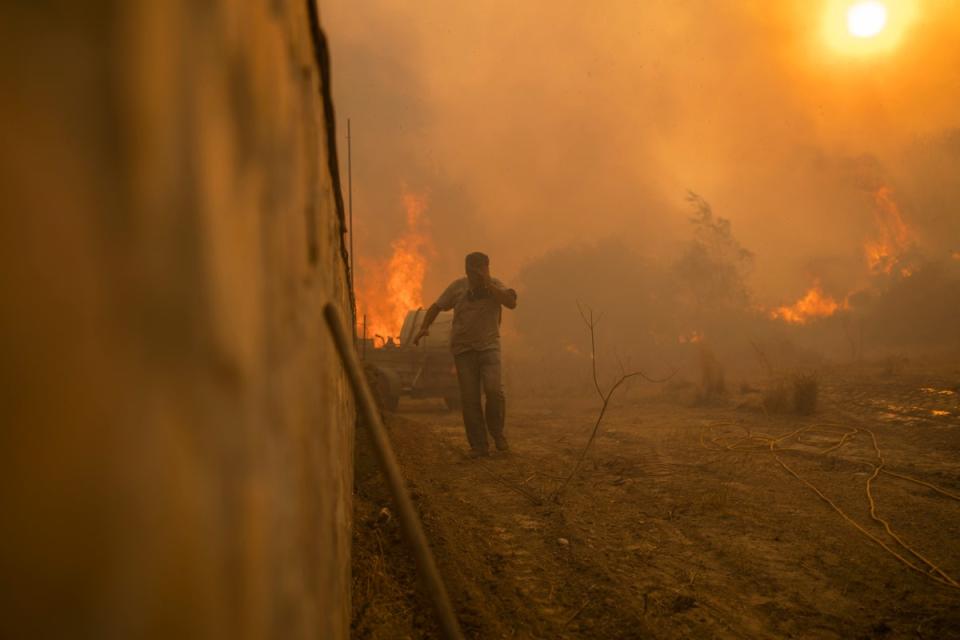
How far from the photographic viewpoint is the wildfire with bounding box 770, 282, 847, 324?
3509 centimetres

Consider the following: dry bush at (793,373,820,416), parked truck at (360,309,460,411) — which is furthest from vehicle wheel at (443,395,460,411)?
dry bush at (793,373,820,416)

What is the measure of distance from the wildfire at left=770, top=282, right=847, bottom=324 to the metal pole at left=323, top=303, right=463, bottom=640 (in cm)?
3721

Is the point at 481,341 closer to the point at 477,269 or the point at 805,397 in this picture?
the point at 477,269

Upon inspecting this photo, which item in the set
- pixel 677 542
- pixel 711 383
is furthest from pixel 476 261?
pixel 711 383

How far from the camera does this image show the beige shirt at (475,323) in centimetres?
512

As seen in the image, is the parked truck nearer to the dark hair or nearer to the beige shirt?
the beige shirt

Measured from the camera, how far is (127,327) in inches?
14.6

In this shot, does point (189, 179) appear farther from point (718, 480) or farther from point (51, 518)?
point (718, 480)

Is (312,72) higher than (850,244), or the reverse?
(850,244)

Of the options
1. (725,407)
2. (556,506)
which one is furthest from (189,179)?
(725,407)

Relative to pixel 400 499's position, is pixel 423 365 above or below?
above

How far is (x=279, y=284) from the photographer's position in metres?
0.68

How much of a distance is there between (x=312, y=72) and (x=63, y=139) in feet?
2.60

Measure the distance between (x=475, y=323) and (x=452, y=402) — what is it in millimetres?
5331
